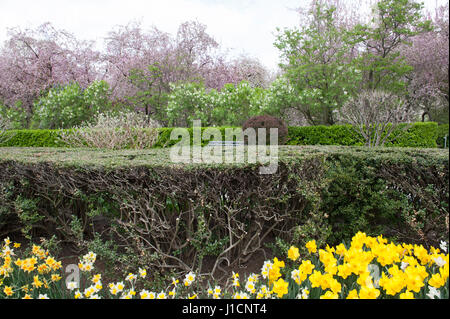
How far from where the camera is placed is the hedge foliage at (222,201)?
244 cm

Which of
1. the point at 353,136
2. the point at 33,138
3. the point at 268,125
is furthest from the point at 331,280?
the point at 33,138

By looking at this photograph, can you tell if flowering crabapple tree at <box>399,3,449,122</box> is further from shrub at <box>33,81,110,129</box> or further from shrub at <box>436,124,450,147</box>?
shrub at <box>33,81,110,129</box>

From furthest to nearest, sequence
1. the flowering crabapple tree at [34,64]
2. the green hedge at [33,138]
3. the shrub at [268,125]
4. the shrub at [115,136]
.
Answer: the flowering crabapple tree at [34,64]
the green hedge at [33,138]
the shrub at [268,125]
the shrub at [115,136]

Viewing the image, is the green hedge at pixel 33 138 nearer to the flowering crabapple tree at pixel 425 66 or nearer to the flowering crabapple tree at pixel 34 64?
the flowering crabapple tree at pixel 34 64

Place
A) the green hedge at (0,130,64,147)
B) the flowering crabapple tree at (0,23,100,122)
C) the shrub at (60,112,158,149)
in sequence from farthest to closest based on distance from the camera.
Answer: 1. the flowering crabapple tree at (0,23,100,122)
2. the green hedge at (0,130,64,147)
3. the shrub at (60,112,158,149)

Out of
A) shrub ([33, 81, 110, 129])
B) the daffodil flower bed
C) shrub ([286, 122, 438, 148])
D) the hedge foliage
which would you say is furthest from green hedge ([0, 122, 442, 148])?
the daffodil flower bed

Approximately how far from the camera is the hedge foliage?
244 centimetres

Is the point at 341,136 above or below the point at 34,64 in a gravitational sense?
below

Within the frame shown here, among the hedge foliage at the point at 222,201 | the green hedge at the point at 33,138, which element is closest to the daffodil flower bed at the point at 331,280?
the hedge foliage at the point at 222,201

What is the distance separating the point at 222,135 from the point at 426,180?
9726 mm

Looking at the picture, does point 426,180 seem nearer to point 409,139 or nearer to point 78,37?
point 409,139

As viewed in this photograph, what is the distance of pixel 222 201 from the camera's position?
2484 mm

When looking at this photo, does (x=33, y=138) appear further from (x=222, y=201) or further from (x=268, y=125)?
(x=222, y=201)

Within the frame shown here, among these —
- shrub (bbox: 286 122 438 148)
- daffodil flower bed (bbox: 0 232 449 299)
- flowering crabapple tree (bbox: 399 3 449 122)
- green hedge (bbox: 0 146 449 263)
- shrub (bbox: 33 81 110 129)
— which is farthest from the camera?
flowering crabapple tree (bbox: 399 3 449 122)
